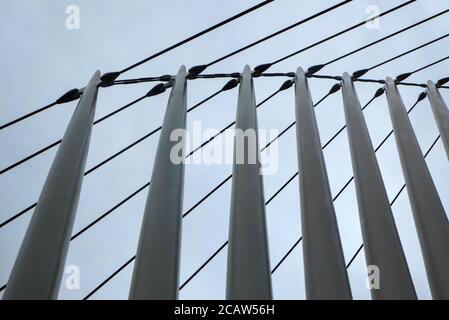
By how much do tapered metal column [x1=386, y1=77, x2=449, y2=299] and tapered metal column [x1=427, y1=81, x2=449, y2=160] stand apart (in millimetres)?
1284

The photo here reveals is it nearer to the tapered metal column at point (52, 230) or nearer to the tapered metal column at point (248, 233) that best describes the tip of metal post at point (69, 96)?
the tapered metal column at point (52, 230)

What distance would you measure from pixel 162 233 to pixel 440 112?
1063 centimetres

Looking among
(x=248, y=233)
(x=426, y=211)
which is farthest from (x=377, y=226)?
(x=248, y=233)

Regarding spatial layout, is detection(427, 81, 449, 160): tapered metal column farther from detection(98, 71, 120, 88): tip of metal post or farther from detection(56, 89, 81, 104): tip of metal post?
detection(56, 89, 81, 104): tip of metal post

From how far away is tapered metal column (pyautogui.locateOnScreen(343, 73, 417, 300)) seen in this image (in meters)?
7.23

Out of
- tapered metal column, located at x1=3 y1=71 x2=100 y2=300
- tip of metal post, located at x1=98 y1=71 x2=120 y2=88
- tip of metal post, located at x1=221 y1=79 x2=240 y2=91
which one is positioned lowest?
tapered metal column, located at x1=3 y1=71 x2=100 y2=300

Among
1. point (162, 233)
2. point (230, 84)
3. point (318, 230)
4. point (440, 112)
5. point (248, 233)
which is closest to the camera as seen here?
point (162, 233)

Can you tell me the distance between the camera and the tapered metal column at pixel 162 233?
260 inches

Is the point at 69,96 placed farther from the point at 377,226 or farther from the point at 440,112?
the point at 440,112

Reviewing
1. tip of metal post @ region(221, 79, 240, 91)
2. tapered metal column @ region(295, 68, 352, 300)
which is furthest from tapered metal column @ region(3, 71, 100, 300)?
tip of metal post @ region(221, 79, 240, 91)

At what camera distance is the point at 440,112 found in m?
14.5

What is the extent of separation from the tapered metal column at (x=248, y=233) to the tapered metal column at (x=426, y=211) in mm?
3225

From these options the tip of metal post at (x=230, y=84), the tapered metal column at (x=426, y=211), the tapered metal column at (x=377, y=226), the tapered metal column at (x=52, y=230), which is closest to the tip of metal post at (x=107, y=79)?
the tapered metal column at (x=52, y=230)
